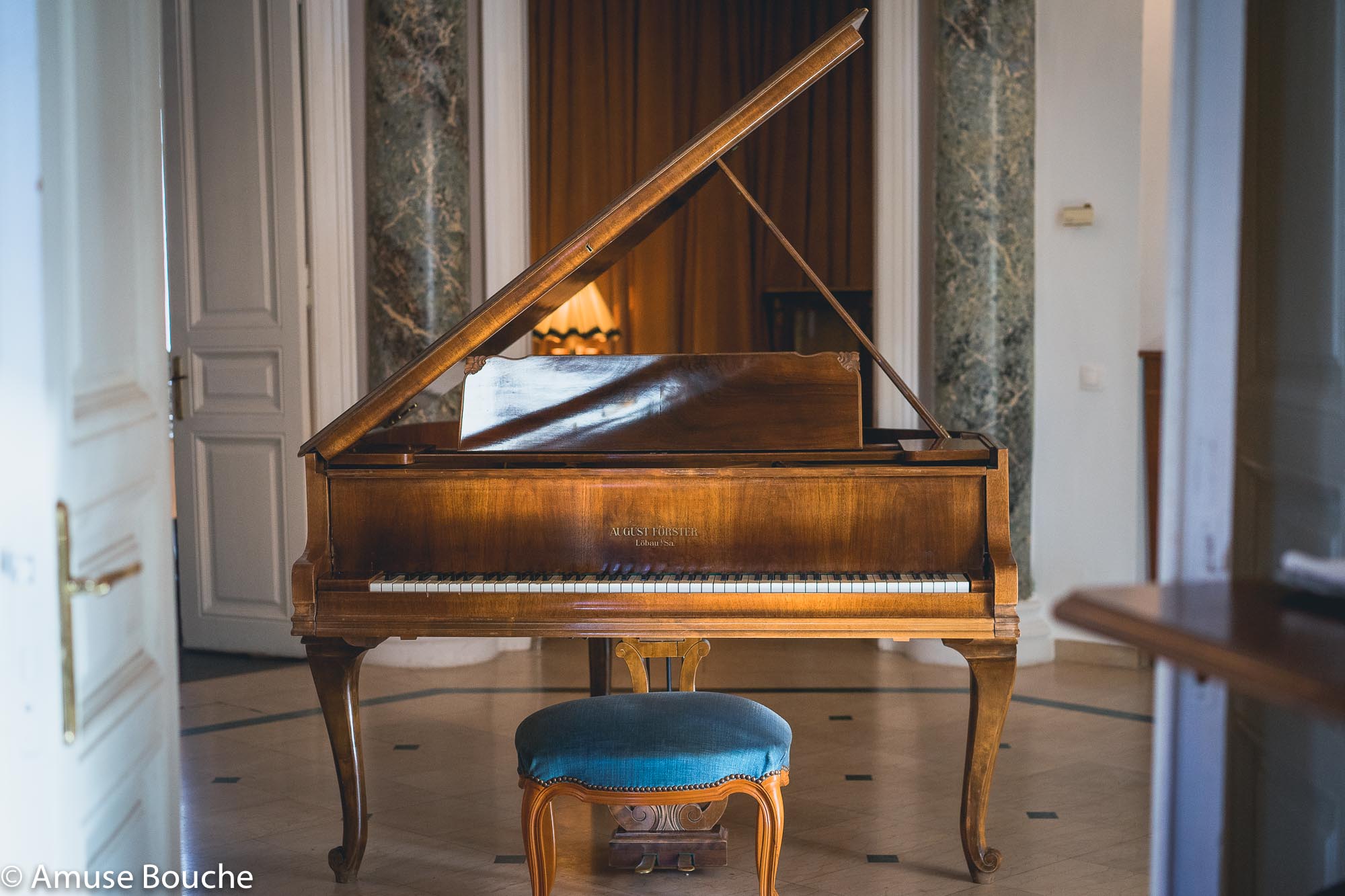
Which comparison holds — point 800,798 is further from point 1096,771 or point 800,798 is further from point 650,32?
point 650,32

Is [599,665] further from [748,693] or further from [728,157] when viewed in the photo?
[728,157]

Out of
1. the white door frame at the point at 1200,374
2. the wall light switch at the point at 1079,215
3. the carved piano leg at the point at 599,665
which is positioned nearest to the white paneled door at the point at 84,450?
the white door frame at the point at 1200,374

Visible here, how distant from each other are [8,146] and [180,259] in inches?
166

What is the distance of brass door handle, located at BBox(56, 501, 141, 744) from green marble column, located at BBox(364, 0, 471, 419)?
3595 mm

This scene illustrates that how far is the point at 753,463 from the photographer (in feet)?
8.95

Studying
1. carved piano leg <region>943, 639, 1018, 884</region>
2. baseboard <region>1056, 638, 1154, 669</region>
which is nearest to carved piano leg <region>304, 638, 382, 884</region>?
carved piano leg <region>943, 639, 1018, 884</region>

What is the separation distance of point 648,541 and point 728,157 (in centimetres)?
552

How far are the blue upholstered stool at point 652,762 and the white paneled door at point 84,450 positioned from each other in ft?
2.80

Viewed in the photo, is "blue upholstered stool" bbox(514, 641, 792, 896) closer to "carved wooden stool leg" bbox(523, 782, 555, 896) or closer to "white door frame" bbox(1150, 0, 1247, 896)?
"carved wooden stool leg" bbox(523, 782, 555, 896)

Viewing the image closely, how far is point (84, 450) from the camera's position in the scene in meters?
1.36

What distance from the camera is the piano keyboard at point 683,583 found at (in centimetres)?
254

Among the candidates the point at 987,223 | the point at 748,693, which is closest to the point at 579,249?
the point at 748,693

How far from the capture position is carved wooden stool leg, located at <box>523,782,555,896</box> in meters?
2.40

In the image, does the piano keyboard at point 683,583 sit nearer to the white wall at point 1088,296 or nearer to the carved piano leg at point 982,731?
the carved piano leg at point 982,731
